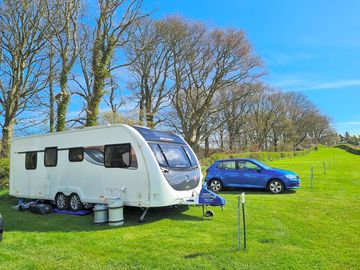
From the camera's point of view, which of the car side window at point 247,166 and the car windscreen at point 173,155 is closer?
the car windscreen at point 173,155

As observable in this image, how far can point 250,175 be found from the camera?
580 inches

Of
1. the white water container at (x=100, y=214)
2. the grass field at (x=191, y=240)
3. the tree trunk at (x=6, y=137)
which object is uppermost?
the tree trunk at (x=6, y=137)

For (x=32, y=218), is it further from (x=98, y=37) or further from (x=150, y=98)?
(x=150, y=98)

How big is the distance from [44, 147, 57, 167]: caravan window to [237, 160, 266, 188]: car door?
8.28 metres

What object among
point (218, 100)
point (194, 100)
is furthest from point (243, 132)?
point (194, 100)

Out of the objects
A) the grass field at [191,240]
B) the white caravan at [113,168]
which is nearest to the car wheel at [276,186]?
the grass field at [191,240]

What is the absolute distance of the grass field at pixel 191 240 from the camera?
5.53 m

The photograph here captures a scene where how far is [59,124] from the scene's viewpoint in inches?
773

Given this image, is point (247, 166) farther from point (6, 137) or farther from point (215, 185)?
point (6, 137)

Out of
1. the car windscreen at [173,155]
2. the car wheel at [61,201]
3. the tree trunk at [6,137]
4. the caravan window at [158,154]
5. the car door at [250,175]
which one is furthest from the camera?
the tree trunk at [6,137]

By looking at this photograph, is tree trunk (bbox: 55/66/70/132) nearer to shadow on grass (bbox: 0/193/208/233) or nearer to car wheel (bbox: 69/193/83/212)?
shadow on grass (bbox: 0/193/208/233)

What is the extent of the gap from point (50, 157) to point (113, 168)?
11.4ft

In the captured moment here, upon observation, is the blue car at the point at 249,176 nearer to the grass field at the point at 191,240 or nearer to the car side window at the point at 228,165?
the car side window at the point at 228,165

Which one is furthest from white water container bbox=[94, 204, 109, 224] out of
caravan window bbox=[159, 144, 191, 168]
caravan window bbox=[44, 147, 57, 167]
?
caravan window bbox=[44, 147, 57, 167]
